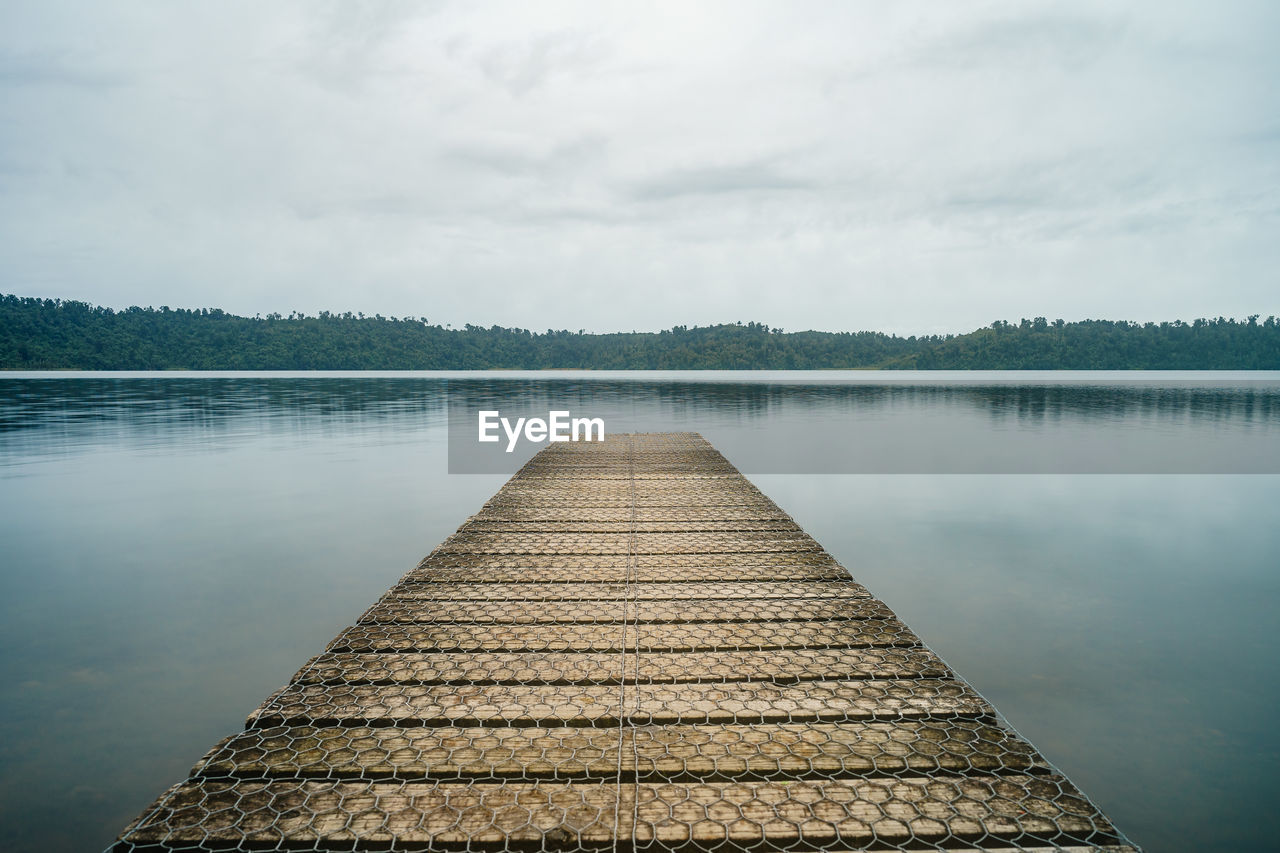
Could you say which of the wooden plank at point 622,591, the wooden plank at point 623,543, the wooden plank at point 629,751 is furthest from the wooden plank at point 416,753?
the wooden plank at point 623,543

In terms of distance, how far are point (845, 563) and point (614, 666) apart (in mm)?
4478

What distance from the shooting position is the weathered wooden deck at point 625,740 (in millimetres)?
2535

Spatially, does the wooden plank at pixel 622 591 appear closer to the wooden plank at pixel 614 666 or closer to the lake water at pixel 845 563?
the lake water at pixel 845 563

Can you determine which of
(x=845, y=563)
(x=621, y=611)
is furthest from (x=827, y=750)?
(x=845, y=563)

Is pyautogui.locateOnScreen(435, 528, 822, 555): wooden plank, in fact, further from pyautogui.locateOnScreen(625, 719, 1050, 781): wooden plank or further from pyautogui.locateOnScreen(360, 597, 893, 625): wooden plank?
pyautogui.locateOnScreen(625, 719, 1050, 781): wooden plank

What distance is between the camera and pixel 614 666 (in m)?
3.88

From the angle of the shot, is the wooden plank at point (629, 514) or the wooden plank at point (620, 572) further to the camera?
the wooden plank at point (629, 514)

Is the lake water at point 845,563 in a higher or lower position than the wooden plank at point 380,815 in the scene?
lower

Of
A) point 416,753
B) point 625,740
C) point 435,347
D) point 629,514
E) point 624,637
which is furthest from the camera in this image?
point 435,347

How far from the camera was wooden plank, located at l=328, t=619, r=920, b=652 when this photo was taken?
4.17 meters

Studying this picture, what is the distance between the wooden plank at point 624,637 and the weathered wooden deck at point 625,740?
0.06 ft

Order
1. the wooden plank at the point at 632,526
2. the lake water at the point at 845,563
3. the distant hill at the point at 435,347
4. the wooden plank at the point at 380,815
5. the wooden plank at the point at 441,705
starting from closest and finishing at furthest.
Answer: the wooden plank at the point at 380,815 < the wooden plank at the point at 441,705 < the lake water at the point at 845,563 < the wooden plank at the point at 632,526 < the distant hill at the point at 435,347

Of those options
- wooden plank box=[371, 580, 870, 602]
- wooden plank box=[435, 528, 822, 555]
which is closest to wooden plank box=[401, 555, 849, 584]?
wooden plank box=[371, 580, 870, 602]

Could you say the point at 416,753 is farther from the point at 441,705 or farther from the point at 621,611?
the point at 621,611
